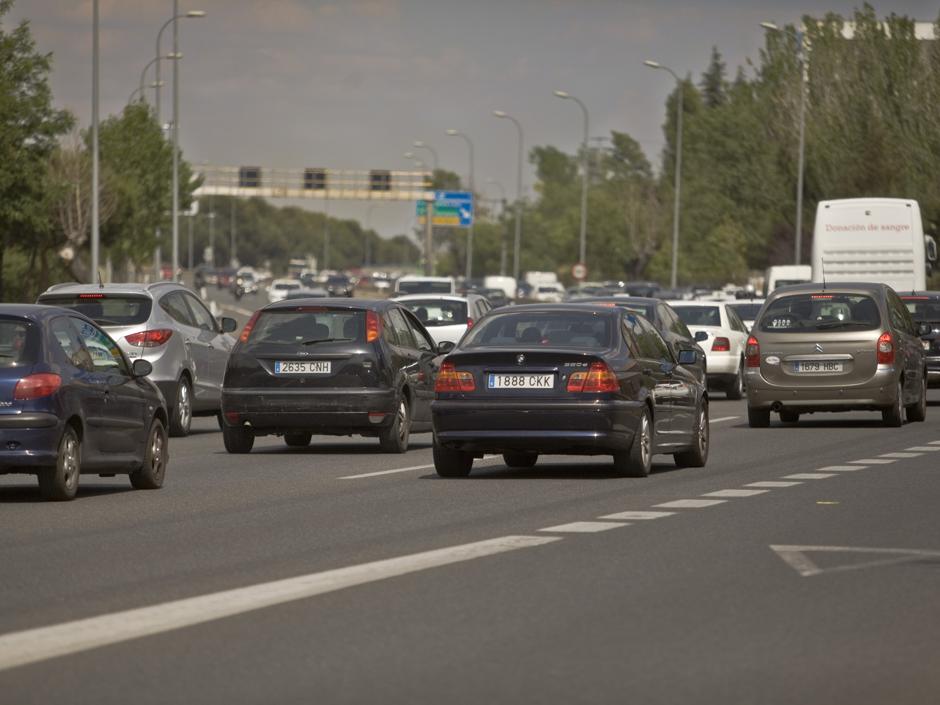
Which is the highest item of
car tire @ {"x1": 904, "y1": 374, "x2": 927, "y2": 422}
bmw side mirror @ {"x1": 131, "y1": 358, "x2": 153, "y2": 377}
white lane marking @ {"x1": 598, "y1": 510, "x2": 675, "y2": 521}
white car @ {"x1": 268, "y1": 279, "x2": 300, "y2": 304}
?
bmw side mirror @ {"x1": 131, "y1": 358, "x2": 153, "y2": 377}

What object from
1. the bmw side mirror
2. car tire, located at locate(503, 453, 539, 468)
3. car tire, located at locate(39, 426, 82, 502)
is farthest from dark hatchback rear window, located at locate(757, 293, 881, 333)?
car tire, located at locate(39, 426, 82, 502)

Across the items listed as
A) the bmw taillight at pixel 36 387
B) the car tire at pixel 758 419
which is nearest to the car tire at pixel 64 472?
the bmw taillight at pixel 36 387

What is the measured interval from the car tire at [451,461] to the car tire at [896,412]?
944cm

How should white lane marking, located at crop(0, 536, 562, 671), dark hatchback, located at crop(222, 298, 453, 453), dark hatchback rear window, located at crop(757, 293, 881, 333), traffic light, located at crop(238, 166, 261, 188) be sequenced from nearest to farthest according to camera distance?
white lane marking, located at crop(0, 536, 562, 671)
dark hatchback, located at crop(222, 298, 453, 453)
dark hatchback rear window, located at crop(757, 293, 881, 333)
traffic light, located at crop(238, 166, 261, 188)

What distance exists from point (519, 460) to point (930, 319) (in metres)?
15.1

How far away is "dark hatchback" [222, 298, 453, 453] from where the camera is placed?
2089cm

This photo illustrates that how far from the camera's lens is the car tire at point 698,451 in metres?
19.1

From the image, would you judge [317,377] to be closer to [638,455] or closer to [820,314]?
[638,455]

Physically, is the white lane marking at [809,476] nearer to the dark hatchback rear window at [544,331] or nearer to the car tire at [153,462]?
the dark hatchback rear window at [544,331]

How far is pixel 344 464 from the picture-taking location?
19.8 meters

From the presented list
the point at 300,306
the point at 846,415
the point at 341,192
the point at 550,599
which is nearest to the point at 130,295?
the point at 300,306

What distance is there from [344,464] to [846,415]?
470 inches

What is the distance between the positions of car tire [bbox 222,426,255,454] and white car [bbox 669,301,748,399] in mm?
14108

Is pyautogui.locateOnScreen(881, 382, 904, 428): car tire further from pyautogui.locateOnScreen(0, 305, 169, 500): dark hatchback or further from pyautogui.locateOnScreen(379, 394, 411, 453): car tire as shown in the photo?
pyautogui.locateOnScreen(0, 305, 169, 500): dark hatchback
